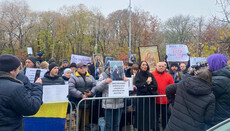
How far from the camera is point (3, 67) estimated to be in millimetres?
2336

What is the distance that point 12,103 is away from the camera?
2227mm

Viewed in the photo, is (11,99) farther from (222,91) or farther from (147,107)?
(147,107)

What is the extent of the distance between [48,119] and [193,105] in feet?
9.21

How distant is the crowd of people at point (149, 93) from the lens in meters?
2.30

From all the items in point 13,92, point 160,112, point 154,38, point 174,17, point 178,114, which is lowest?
point 160,112

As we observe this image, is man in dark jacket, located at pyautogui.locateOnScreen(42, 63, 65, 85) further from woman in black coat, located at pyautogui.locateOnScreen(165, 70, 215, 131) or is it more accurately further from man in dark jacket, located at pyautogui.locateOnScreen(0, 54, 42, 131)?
woman in black coat, located at pyautogui.locateOnScreen(165, 70, 215, 131)

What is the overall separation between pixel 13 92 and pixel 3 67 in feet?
1.17

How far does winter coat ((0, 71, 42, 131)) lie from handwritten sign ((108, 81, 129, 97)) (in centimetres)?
211

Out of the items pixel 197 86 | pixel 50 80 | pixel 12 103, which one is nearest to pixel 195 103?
pixel 197 86

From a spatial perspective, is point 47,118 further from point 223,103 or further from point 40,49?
point 40,49

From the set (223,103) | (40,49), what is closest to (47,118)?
(223,103)

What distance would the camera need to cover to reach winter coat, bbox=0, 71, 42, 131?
2215 mm

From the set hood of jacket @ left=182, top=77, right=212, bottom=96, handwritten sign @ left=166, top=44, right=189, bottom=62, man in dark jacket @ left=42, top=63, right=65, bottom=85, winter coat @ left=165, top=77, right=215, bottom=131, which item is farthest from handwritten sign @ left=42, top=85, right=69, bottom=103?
handwritten sign @ left=166, top=44, right=189, bottom=62

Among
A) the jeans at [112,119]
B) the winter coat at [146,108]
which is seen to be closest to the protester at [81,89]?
the jeans at [112,119]
